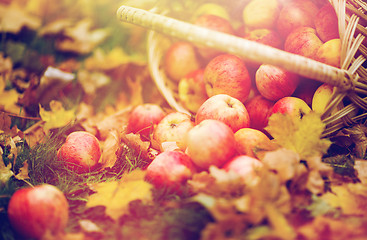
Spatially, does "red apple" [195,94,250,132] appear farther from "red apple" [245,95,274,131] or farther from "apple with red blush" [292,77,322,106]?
"apple with red blush" [292,77,322,106]

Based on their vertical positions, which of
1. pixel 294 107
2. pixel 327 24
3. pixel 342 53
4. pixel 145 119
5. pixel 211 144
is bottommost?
pixel 145 119

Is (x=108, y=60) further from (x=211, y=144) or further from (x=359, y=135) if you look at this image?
(x=359, y=135)

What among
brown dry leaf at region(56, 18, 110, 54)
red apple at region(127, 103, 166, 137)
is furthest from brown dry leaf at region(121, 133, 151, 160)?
brown dry leaf at region(56, 18, 110, 54)

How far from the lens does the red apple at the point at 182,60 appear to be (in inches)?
75.7

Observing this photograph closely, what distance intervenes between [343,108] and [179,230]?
2.70 feet

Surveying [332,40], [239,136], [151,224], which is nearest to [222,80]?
[239,136]

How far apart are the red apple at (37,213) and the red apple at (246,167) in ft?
2.04

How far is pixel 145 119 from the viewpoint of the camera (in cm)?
163

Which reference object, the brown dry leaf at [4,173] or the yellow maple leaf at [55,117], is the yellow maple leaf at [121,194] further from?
the yellow maple leaf at [55,117]

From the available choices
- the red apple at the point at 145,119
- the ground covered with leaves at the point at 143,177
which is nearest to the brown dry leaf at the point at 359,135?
the ground covered with leaves at the point at 143,177

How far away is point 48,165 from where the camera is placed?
1386mm

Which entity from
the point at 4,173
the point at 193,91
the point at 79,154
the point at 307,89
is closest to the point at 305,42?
the point at 307,89

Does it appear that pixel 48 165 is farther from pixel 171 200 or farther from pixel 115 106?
pixel 115 106

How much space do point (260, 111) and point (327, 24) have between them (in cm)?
50
